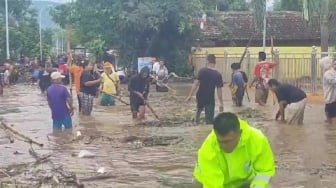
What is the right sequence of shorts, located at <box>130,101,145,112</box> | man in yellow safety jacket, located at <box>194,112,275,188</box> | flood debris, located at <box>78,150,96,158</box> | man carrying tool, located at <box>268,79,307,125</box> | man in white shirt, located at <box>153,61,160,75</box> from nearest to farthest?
man in yellow safety jacket, located at <box>194,112,275,188</box> → flood debris, located at <box>78,150,96,158</box> → man carrying tool, located at <box>268,79,307,125</box> → shorts, located at <box>130,101,145,112</box> → man in white shirt, located at <box>153,61,160,75</box>

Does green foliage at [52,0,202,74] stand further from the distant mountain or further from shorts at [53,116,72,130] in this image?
shorts at [53,116,72,130]

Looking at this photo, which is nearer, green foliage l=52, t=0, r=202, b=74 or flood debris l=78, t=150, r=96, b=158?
flood debris l=78, t=150, r=96, b=158

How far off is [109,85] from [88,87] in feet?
9.59

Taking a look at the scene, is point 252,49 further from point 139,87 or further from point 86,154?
point 86,154

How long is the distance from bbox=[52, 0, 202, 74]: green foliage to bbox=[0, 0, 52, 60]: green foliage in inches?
685

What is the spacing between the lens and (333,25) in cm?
3762

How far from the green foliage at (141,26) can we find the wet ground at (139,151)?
762 inches

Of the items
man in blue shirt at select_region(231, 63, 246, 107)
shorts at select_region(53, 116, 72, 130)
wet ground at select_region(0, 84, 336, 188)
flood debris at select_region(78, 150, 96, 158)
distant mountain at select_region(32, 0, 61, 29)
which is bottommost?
wet ground at select_region(0, 84, 336, 188)

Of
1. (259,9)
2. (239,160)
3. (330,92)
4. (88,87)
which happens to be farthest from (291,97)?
(259,9)

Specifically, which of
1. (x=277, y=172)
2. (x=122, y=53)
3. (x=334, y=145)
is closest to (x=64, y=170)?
(x=277, y=172)

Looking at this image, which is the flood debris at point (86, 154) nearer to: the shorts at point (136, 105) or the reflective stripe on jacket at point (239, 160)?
the shorts at point (136, 105)

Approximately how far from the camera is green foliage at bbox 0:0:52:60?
60156 millimetres

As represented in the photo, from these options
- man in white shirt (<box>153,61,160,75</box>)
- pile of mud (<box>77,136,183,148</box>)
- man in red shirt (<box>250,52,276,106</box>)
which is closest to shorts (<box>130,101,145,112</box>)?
pile of mud (<box>77,136,183,148</box>)

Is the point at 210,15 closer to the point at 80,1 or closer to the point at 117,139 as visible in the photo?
the point at 80,1
